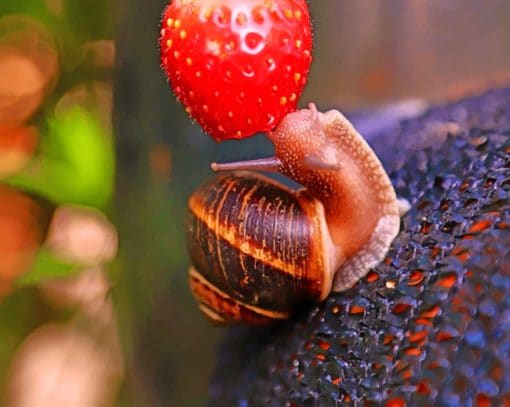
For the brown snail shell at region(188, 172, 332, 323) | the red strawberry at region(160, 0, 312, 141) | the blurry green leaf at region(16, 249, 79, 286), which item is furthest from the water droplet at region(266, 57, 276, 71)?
the blurry green leaf at region(16, 249, 79, 286)

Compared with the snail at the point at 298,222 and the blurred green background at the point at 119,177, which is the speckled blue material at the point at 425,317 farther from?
the blurred green background at the point at 119,177

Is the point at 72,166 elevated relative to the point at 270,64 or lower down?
lower down

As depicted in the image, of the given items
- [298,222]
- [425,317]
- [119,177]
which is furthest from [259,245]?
[119,177]

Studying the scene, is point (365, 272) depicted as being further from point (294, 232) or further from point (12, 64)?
point (12, 64)

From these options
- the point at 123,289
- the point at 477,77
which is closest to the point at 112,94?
the point at 123,289

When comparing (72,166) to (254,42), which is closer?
(254,42)

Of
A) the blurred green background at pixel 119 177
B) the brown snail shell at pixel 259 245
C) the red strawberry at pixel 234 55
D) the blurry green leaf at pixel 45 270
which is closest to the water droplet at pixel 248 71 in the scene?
the red strawberry at pixel 234 55

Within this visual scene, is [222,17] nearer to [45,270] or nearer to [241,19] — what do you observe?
[241,19]
